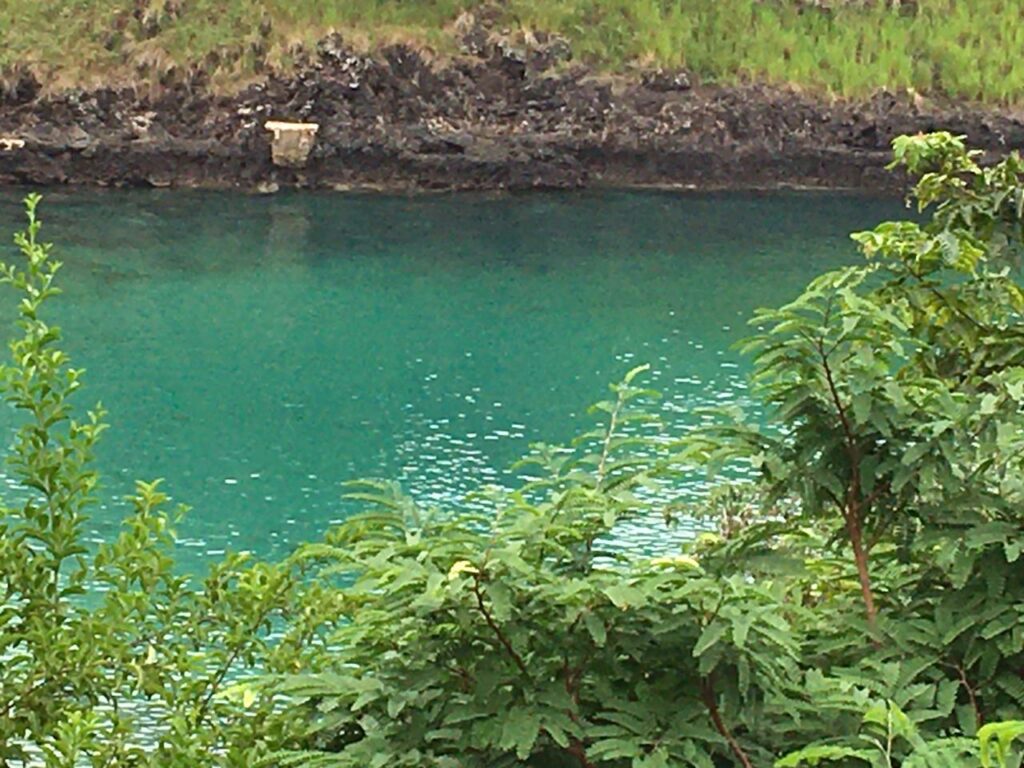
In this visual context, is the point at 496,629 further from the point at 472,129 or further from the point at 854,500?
the point at 472,129

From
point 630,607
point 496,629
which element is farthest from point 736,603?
point 496,629

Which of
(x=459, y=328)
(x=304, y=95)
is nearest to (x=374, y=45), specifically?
(x=304, y=95)

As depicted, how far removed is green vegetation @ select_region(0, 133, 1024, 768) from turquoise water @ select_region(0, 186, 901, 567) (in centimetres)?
532

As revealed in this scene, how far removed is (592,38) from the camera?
953 inches

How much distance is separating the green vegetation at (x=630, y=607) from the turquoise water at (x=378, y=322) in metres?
5.32

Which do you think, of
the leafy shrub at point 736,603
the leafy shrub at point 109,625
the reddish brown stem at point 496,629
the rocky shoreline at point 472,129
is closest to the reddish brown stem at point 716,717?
the leafy shrub at point 736,603

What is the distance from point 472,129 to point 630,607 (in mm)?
20834

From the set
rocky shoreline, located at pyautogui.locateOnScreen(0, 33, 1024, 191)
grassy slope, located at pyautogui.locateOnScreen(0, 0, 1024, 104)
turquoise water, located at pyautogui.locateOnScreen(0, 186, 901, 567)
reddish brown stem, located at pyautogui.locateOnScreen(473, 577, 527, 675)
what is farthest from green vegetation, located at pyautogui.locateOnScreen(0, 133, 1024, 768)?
grassy slope, located at pyautogui.locateOnScreen(0, 0, 1024, 104)

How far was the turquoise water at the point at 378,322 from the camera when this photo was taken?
10828 millimetres

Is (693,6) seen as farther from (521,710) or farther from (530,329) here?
(521,710)

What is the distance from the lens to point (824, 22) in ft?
82.1

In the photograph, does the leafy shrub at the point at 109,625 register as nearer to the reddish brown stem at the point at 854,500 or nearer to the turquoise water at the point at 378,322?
the reddish brown stem at the point at 854,500

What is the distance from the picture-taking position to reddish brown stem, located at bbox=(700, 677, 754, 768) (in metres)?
2.61

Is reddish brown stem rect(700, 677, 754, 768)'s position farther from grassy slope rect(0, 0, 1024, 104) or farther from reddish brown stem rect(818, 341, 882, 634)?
grassy slope rect(0, 0, 1024, 104)
